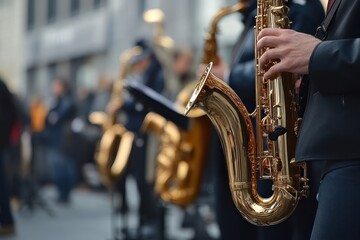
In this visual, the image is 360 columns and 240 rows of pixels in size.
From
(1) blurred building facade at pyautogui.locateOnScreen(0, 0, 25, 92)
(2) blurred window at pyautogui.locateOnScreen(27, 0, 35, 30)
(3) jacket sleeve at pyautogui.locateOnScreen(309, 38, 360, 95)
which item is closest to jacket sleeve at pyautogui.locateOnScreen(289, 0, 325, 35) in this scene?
(3) jacket sleeve at pyautogui.locateOnScreen(309, 38, 360, 95)

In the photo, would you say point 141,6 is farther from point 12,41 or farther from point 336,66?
point 336,66

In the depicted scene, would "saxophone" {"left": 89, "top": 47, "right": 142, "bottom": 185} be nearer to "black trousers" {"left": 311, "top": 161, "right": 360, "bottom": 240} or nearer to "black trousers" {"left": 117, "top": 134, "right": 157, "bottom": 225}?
"black trousers" {"left": 117, "top": 134, "right": 157, "bottom": 225}

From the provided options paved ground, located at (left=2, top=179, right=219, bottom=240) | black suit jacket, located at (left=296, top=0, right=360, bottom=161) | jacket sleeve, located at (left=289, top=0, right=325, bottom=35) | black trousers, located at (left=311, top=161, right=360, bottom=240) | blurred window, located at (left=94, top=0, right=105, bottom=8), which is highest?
blurred window, located at (left=94, top=0, right=105, bottom=8)

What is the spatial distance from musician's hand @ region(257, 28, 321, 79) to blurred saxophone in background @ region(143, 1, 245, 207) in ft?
7.81

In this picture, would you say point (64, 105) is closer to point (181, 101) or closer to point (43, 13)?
point (181, 101)

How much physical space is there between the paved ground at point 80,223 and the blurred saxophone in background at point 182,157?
4.13 feet

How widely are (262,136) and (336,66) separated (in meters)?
0.60

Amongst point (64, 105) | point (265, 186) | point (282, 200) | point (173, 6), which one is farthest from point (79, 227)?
point (173, 6)

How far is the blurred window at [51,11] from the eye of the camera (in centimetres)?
3020

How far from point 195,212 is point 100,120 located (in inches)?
74.1

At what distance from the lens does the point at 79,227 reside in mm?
9320

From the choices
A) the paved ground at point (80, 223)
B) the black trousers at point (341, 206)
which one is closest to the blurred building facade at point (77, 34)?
the paved ground at point (80, 223)

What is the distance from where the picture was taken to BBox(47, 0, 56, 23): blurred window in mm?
30203

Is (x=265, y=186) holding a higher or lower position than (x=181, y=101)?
lower
